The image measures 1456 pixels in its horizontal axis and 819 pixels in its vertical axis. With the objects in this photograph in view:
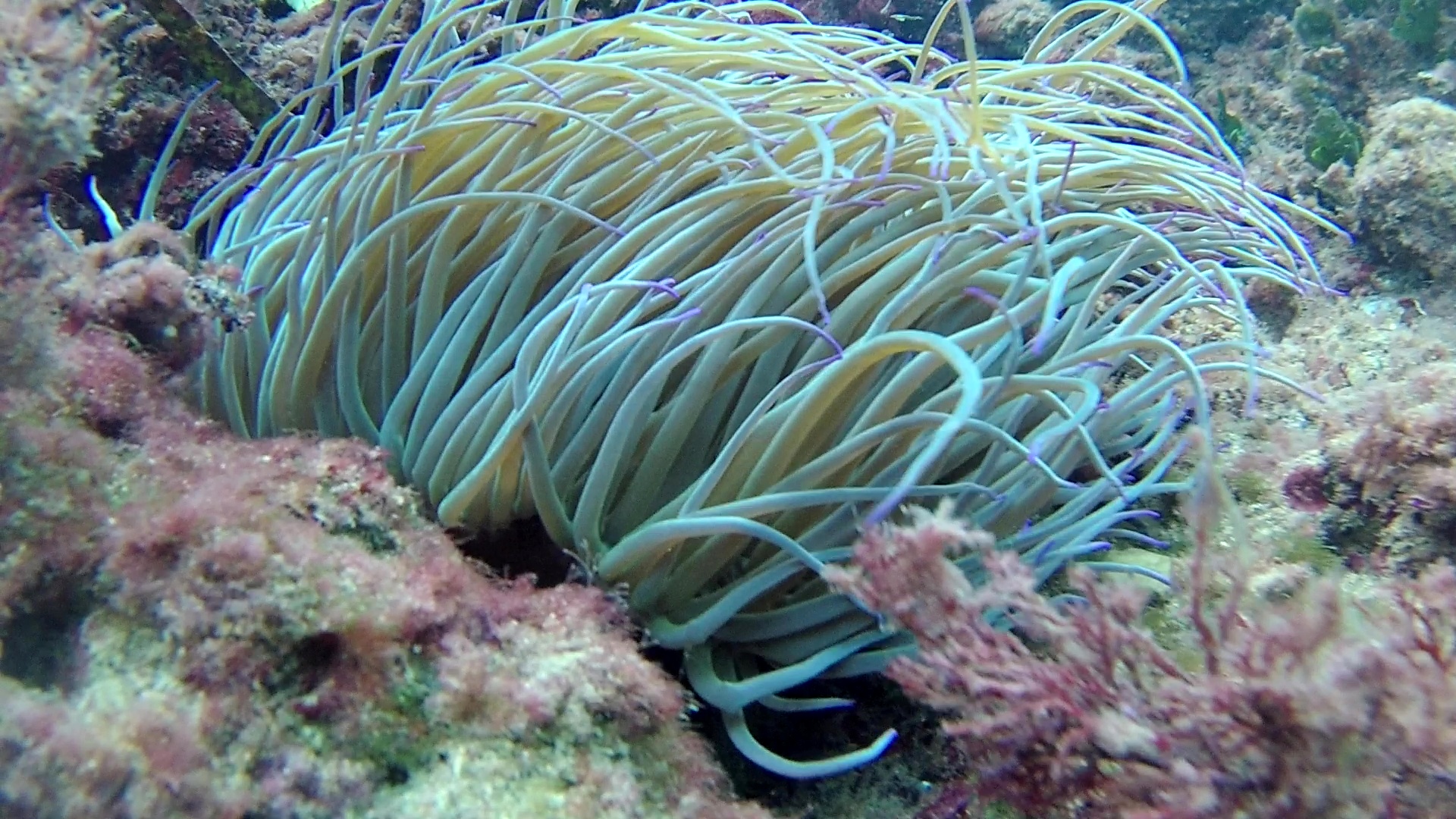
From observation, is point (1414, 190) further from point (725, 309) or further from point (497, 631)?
point (497, 631)

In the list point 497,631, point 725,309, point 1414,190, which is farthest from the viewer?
point 1414,190

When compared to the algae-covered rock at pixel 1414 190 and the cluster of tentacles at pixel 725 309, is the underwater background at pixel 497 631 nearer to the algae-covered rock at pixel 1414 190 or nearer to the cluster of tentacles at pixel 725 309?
the cluster of tentacles at pixel 725 309

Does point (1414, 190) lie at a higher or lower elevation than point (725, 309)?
higher

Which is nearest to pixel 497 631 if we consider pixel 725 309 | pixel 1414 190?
pixel 725 309

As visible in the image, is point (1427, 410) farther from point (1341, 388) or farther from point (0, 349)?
point (0, 349)

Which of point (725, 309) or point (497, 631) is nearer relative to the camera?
point (497, 631)

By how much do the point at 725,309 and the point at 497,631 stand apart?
0.78m

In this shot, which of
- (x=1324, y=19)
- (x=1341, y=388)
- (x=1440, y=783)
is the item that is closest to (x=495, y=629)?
(x=1440, y=783)

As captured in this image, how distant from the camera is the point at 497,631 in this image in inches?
54.4

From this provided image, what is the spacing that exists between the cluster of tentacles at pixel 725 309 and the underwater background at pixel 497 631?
0.23 ft

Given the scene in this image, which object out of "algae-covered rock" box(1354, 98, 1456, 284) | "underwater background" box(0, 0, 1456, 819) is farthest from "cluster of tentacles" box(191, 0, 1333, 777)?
"algae-covered rock" box(1354, 98, 1456, 284)

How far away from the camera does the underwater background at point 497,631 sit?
109cm

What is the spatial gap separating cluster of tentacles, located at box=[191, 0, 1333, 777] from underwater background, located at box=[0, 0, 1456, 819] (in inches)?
2.8

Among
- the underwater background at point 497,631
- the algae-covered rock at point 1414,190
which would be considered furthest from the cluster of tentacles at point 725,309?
the algae-covered rock at point 1414,190
